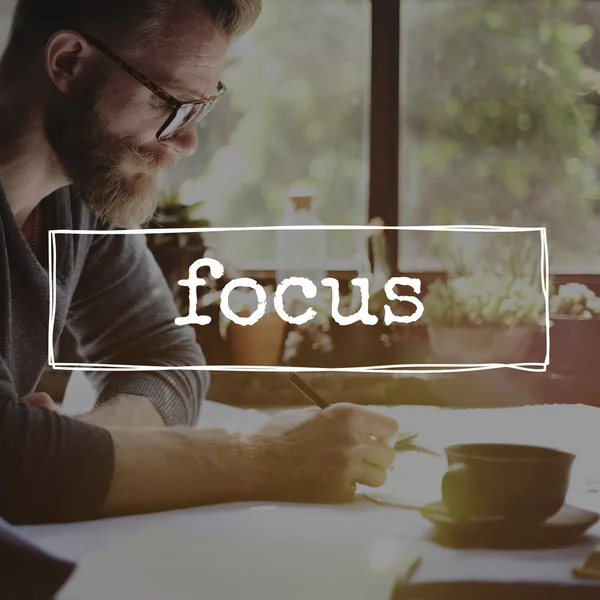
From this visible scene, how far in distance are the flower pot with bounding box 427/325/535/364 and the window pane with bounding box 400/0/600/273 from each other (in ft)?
0.41

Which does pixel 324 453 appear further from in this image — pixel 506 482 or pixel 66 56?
pixel 66 56

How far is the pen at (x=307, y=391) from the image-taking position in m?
1.05

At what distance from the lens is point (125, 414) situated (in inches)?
40.6

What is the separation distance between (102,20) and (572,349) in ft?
2.76

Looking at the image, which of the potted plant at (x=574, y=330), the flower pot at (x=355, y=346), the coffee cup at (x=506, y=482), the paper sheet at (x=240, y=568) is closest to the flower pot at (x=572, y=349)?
the potted plant at (x=574, y=330)

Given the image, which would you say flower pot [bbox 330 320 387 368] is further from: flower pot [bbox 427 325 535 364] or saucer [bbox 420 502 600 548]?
saucer [bbox 420 502 600 548]

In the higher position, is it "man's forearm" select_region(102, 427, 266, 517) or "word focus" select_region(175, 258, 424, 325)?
"word focus" select_region(175, 258, 424, 325)

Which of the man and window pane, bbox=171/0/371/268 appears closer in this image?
the man

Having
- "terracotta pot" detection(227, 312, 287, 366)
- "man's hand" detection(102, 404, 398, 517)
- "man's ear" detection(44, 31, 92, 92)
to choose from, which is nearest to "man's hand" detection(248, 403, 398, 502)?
"man's hand" detection(102, 404, 398, 517)

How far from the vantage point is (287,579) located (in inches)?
A: 37.0

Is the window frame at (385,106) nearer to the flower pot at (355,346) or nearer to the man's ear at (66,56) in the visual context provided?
the flower pot at (355,346)

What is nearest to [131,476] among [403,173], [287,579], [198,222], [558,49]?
[287,579]

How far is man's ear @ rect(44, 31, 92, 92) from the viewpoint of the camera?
103cm

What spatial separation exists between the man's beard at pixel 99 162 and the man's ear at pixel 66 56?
3cm
